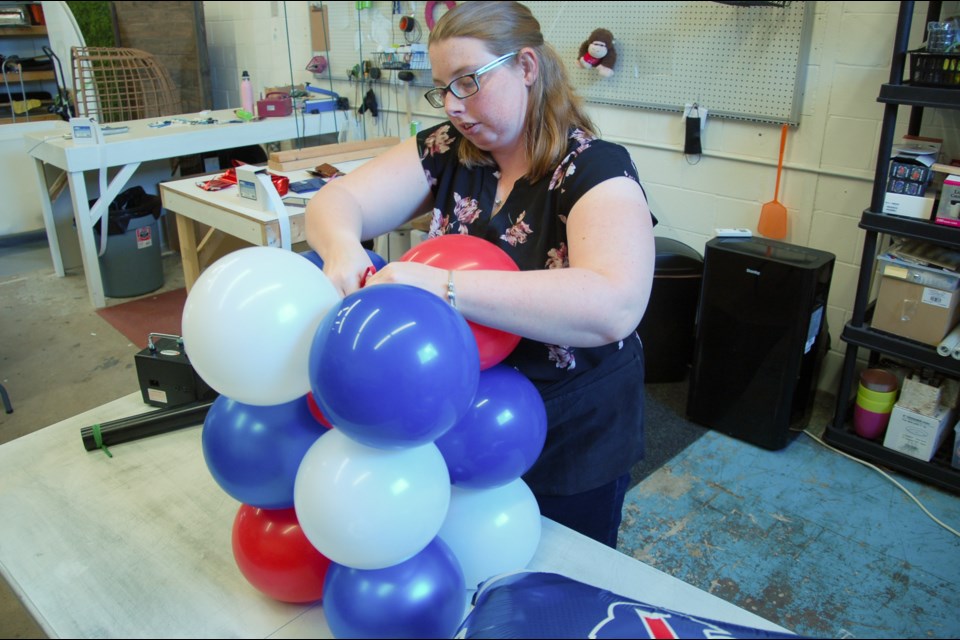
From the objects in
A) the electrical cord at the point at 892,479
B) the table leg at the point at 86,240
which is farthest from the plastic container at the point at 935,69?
the table leg at the point at 86,240

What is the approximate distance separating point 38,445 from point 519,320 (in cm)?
98

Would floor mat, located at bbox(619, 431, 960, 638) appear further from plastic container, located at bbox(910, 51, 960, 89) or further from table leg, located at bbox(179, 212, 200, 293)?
table leg, located at bbox(179, 212, 200, 293)

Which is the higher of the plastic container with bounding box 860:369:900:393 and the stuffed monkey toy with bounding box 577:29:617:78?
the stuffed monkey toy with bounding box 577:29:617:78

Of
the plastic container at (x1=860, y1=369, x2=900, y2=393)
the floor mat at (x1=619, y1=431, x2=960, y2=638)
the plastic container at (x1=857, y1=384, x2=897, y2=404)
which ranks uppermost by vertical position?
the plastic container at (x1=860, y1=369, x2=900, y2=393)

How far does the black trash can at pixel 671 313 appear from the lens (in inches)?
113

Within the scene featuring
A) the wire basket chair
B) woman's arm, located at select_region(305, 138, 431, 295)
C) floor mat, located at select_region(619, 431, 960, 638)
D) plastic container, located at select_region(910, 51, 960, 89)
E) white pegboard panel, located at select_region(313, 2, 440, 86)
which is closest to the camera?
woman's arm, located at select_region(305, 138, 431, 295)

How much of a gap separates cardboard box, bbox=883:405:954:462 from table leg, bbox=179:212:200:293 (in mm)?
2824

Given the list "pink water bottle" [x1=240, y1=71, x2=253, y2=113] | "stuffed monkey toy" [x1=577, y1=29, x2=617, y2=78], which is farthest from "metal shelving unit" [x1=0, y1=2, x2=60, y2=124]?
"stuffed monkey toy" [x1=577, y1=29, x2=617, y2=78]

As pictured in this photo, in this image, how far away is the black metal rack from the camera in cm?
205

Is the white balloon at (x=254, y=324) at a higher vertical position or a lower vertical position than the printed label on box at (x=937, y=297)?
higher

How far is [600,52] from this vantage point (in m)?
3.00

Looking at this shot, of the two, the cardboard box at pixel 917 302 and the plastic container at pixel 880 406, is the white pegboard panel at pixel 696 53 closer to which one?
the cardboard box at pixel 917 302

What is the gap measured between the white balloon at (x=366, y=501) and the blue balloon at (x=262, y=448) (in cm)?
6

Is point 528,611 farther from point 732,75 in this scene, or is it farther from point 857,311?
point 732,75
